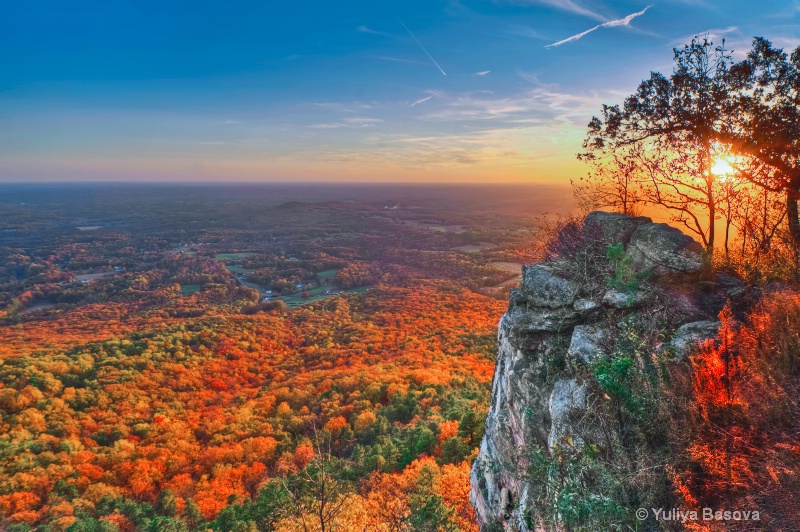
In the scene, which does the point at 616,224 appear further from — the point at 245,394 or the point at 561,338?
the point at 245,394

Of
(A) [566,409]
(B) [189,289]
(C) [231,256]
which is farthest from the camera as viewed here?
(C) [231,256]

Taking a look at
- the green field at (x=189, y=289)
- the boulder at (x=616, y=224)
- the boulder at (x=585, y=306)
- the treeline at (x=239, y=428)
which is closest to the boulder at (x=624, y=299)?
the boulder at (x=585, y=306)

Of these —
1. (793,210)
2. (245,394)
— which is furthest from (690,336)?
(245,394)

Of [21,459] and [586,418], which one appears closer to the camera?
[586,418]

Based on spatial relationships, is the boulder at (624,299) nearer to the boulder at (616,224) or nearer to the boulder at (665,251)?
the boulder at (665,251)

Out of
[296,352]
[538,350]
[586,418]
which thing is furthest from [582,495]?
[296,352]

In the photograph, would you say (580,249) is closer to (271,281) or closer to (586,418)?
(586,418)
